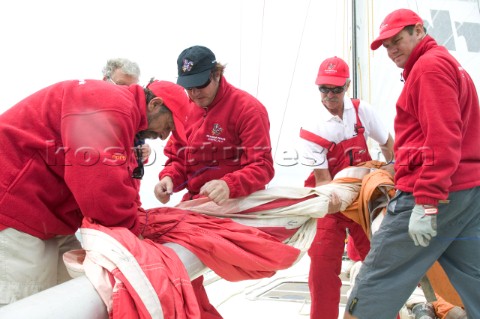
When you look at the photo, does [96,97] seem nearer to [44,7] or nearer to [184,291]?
[184,291]

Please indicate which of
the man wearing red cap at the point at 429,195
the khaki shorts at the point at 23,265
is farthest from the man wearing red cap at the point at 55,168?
the man wearing red cap at the point at 429,195

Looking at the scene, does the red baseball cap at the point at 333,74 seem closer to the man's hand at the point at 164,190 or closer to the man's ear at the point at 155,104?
the man's hand at the point at 164,190

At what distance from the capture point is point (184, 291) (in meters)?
1.25

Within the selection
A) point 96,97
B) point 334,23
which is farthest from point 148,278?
point 334,23

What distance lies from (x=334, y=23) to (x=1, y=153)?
4.31m

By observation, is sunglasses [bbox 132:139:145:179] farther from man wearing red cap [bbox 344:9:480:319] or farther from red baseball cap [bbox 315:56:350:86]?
red baseball cap [bbox 315:56:350:86]

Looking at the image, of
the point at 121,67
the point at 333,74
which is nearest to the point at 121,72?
the point at 121,67

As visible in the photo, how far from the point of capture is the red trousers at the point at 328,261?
7.16ft

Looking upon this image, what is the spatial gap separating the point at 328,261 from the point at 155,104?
1122mm

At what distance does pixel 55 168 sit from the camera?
131 centimetres

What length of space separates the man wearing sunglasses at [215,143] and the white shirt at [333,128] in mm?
457

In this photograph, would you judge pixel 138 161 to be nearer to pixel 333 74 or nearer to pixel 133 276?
pixel 133 276

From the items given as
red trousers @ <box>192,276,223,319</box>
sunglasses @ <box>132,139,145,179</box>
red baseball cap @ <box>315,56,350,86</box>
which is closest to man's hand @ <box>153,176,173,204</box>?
sunglasses @ <box>132,139,145,179</box>

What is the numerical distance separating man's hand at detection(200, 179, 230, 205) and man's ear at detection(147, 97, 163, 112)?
0.33 m
